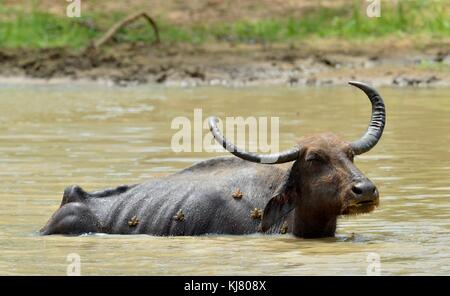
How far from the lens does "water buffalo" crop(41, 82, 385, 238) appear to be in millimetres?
11109

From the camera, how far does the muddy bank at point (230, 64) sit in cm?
2459

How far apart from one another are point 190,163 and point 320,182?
5052 millimetres

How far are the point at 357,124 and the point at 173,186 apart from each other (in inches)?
292

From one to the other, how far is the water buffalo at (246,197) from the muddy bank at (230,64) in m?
12.3

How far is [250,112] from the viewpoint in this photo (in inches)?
818

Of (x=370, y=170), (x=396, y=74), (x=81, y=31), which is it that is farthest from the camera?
(x=81, y=31)

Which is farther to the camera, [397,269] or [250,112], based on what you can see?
[250,112]

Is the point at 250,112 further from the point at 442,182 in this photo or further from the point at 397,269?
the point at 397,269
